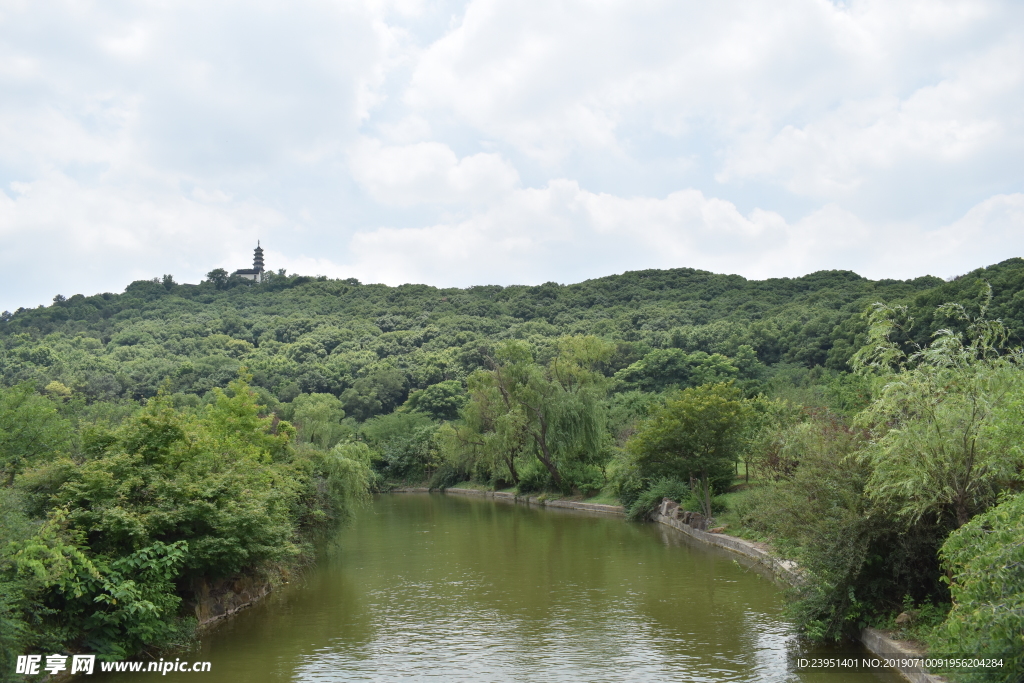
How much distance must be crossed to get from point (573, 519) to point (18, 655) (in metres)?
26.1

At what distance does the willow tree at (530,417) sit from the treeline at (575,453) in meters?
0.15

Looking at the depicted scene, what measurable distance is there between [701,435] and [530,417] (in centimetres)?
1621

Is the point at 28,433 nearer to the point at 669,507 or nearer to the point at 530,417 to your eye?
the point at 669,507

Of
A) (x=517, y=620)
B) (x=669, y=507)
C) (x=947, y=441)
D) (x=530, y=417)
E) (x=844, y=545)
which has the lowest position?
(x=517, y=620)

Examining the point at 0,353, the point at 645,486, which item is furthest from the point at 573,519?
the point at 0,353

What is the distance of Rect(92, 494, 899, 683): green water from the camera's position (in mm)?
11273

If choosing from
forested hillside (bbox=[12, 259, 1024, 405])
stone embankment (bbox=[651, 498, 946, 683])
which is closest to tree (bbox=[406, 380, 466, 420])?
forested hillside (bbox=[12, 259, 1024, 405])

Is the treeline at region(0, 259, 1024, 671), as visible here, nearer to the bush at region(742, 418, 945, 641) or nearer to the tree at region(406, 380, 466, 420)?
the bush at region(742, 418, 945, 641)

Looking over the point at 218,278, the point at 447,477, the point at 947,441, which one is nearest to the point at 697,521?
the point at 947,441

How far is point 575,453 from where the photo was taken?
40.1 m

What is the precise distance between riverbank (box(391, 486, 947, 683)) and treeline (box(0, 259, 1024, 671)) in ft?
1.90

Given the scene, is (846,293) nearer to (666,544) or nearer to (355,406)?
(355,406)

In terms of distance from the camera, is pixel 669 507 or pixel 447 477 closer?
pixel 669 507

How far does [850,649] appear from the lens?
11.4 m
